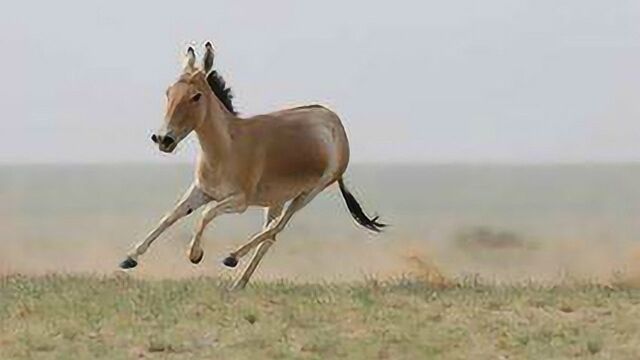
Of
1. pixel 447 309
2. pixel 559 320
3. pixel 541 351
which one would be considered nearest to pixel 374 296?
pixel 447 309

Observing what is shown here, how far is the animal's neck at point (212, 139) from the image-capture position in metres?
13.0

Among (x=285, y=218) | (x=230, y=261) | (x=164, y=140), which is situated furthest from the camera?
(x=285, y=218)

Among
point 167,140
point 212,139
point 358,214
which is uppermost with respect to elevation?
point 167,140

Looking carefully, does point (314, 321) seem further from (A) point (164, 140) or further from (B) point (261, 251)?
(B) point (261, 251)

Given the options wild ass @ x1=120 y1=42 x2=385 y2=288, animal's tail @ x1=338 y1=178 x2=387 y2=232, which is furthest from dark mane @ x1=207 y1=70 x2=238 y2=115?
animal's tail @ x1=338 y1=178 x2=387 y2=232

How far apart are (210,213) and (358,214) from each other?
2727 mm

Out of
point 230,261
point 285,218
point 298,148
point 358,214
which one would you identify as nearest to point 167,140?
point 230,261

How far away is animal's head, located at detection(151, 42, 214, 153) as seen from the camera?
12.4 m

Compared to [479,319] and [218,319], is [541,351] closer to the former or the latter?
[479,319]

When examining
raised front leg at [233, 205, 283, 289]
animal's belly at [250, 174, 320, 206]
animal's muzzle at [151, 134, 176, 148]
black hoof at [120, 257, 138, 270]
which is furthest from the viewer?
raised front leg at [233, 205, 283, 289]

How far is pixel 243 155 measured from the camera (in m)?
13.2

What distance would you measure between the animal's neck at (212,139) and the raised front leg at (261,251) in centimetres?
92

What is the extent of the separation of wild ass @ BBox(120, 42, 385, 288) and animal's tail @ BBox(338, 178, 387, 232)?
63cm

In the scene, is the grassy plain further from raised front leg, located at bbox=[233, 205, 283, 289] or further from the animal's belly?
the animal's belly
